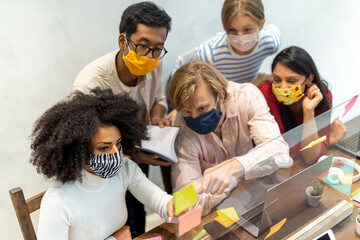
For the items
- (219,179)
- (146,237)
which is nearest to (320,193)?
(219,179)

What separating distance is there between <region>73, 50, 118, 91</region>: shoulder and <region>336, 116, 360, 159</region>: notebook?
1.14m

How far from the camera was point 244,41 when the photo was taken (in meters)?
2.05

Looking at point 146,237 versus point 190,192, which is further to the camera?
point 146,237

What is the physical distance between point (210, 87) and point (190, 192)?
0.65 m

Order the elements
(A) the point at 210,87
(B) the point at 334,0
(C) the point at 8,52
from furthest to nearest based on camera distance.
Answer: (B) the point at 334,0 < (C) the point at 8,52 < (A) the point at 210,87

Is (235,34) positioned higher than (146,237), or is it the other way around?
(235,34)

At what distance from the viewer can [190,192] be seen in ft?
3.95

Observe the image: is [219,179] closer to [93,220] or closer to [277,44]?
[93,220]

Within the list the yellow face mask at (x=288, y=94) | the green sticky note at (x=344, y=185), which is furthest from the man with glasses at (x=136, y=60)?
the green sticky note at (x=344, y=185)

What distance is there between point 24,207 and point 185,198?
0.71 metres

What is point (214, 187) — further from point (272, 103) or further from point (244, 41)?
point (244, 41)

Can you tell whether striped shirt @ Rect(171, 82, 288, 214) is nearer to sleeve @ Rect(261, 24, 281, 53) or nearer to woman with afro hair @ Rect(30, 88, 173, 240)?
woman with afro hair @ Rect(30, 88, 173, 240)

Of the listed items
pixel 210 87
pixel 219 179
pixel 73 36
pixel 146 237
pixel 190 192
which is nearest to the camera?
pixel 190 192

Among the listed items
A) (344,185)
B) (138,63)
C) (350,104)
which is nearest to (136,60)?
(138,63)
